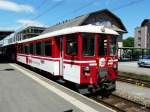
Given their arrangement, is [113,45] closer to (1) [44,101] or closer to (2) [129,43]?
(1) [44,101]

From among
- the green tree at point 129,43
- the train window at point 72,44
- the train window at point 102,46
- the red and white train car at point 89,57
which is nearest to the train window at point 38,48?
the red and white train car at point 89,57

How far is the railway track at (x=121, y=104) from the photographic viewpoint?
10.4 metres

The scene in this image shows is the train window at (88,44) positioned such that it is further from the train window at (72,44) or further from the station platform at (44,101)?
the station platform at (44,101)

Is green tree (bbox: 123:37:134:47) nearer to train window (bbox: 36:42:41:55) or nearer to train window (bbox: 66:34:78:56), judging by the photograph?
train window (bbox: 36:42:41:55)

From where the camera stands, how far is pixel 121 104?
37.2 feet

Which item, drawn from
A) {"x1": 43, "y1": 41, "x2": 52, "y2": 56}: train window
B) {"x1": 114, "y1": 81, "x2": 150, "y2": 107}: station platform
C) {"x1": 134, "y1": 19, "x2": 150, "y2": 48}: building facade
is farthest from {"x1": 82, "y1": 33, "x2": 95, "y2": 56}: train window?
{"x1": 134, "y1": 19, "x2": 150, "y2": 48}: building facade

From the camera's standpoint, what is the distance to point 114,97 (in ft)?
41.3

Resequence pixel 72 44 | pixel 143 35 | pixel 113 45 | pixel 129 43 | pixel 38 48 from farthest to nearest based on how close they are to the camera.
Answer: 1. pixel 129 43
2. pixel 143 35
3. pixel 38 48
4. pixel 113 45
5. pixel 72 44

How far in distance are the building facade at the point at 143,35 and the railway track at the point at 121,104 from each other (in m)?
97.1

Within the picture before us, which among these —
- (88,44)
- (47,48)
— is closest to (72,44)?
(88,44)

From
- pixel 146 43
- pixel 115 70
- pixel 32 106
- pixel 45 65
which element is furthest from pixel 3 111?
pixel 146 43

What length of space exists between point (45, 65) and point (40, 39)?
205 cm

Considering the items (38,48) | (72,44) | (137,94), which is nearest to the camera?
(72,44)

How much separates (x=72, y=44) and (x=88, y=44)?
76 centimetres
